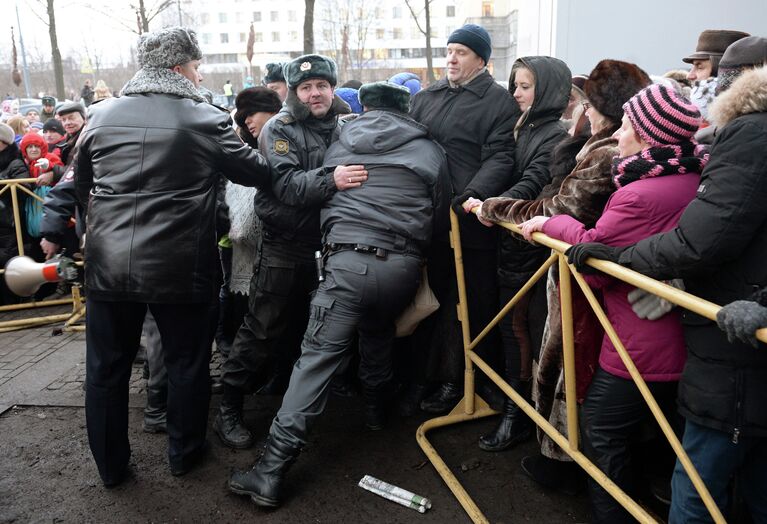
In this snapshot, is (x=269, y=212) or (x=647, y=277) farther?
(x=269, y=212)

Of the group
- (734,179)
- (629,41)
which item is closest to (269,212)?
(734,179)

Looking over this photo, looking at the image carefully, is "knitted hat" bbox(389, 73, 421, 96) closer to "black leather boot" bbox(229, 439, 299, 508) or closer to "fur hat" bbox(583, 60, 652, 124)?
"fur hat" bbox(583, 60, 652, 124)

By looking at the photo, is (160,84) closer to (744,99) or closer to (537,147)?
(537,147)

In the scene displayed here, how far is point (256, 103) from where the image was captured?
158 inches

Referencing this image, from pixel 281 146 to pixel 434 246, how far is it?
1.07m

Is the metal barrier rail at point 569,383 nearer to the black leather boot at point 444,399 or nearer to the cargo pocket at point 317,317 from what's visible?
the black leather boot at point 444,399

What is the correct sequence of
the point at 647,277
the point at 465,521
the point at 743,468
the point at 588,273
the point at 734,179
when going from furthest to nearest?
the point at 465,521 < the point at 588,273 < the point at 743,468 < the point at 647,277 < the point at 734,179

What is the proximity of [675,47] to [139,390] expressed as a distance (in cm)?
619

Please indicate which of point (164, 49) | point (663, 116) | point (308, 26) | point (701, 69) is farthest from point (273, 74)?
point (308, 26)

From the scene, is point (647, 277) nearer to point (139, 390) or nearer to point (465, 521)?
point (465, 521)

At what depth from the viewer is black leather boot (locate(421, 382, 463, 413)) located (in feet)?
12.5

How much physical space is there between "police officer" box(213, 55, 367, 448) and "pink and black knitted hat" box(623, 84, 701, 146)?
1782 millimetres

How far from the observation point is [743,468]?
2.14m

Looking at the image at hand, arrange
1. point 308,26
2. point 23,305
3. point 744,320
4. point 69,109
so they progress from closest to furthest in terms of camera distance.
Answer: point 744,320 < point 69,109 < point 23,305 < point 308,26
